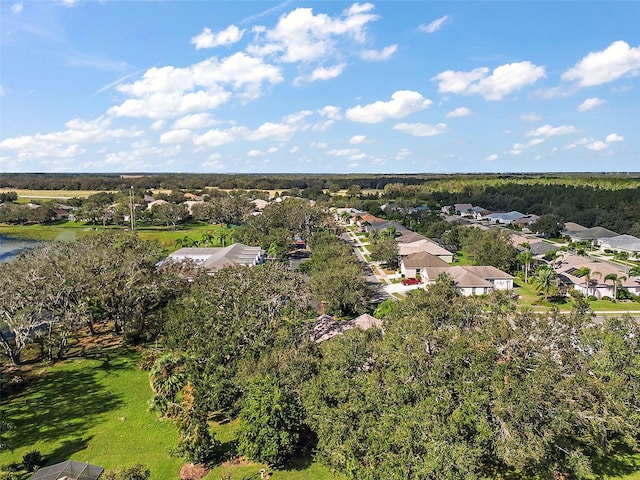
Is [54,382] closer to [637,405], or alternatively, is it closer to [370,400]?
[370,400]

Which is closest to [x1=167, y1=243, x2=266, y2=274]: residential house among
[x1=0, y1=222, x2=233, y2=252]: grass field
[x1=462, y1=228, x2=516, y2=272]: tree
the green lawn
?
[x1=0, y1=222, x2=233, y2=252]: grass field

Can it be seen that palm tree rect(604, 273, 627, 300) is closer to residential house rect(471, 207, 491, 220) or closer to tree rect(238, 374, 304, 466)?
tree rect(238, 374, 304, 466)

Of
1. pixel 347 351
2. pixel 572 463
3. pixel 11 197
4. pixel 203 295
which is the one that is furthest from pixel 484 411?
pixel 11 197

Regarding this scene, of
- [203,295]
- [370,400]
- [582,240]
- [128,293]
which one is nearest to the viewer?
[370,400]

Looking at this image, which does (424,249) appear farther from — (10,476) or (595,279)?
(10,476)

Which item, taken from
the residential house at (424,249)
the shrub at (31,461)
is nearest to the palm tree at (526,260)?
the residential house at (424,249)

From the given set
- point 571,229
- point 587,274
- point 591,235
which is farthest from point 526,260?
point 571,229
